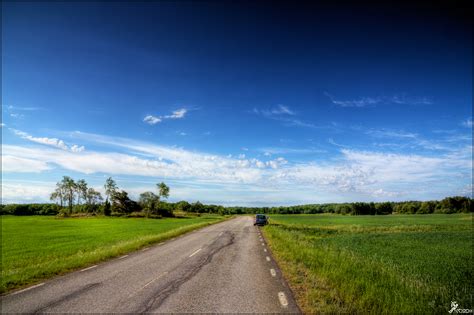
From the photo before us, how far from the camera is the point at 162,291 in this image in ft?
23.9

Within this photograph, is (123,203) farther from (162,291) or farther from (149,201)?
(162,291)

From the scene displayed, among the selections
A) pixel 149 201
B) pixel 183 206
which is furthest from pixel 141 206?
pixel 183 206

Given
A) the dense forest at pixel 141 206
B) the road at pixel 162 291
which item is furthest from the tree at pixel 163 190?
the road at pixel 162 291

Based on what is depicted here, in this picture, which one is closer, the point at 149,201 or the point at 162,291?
the point at 162,291

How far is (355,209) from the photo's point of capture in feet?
502

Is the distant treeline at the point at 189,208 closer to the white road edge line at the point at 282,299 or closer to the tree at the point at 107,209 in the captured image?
the tree at the point at 107,209

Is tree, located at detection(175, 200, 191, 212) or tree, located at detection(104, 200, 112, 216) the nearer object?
tree, located at detection(104, 200, 112, 216)

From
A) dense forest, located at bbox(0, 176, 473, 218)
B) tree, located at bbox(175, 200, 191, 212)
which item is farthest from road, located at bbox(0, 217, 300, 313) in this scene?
tree, located at bbox(175, 200, 191, 212)

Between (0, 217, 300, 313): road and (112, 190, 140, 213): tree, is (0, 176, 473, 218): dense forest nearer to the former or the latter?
(112, 190, 140, 213): tree

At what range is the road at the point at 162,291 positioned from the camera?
6.07m

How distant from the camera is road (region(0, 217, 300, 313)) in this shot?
19.9ft

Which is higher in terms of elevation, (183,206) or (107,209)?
(107,209)

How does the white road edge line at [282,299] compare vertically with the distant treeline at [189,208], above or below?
above

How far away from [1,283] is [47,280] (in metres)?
1.21
